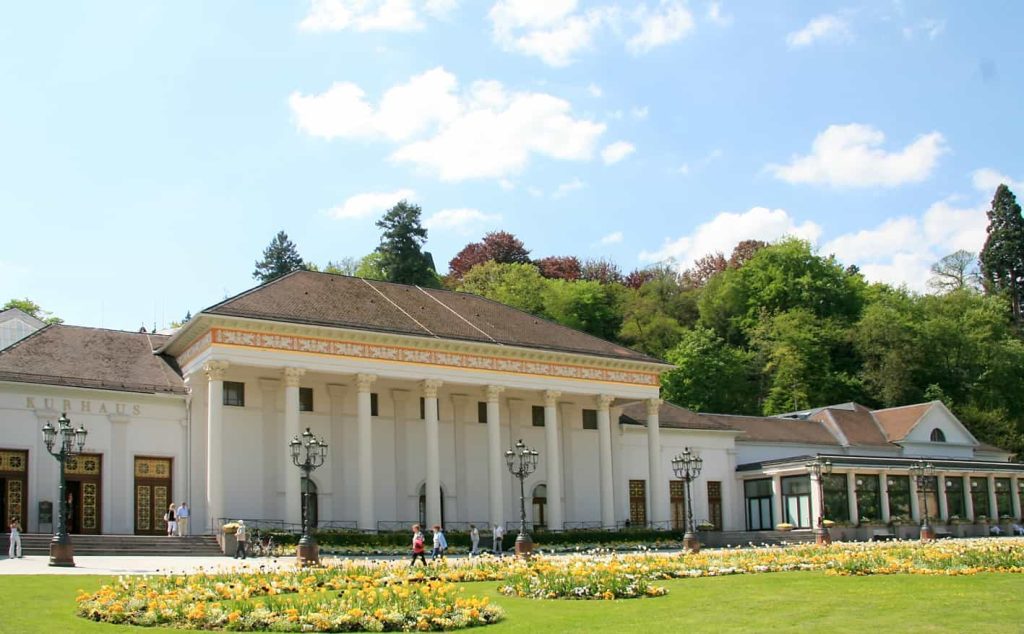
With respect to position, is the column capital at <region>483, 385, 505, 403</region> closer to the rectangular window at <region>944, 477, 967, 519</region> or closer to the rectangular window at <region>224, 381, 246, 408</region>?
the rectangular window at <region>224, 381, 246, 408</region>

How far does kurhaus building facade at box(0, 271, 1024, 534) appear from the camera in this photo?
41.2 meters

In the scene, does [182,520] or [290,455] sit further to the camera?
[290,455]

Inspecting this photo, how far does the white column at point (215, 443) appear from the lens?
131 ft

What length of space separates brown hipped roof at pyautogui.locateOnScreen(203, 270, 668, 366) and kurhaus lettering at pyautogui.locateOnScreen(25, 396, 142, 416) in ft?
18.8

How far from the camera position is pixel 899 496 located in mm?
58531

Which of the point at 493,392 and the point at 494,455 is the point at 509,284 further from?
the point at 494,455

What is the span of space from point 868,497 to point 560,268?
178 ft

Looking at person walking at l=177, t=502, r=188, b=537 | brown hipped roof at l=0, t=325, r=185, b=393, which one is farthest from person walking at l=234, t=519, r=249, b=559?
brown hipped roof at l=0, t=325, r=185, b=393

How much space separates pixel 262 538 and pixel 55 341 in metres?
13.4

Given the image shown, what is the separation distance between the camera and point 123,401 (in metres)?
42.3

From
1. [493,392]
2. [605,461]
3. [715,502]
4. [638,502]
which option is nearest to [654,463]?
[605,461]

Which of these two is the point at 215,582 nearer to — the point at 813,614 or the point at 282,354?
the point at 813,614

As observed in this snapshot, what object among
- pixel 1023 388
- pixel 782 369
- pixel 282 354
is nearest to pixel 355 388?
pixel 282 354

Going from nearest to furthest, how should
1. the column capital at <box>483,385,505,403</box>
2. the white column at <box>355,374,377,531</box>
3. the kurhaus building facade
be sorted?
the kurhaus building facade → the white column at <box>355,374,377,531</box> → the column capital at <box>483,385,505,403</box>
